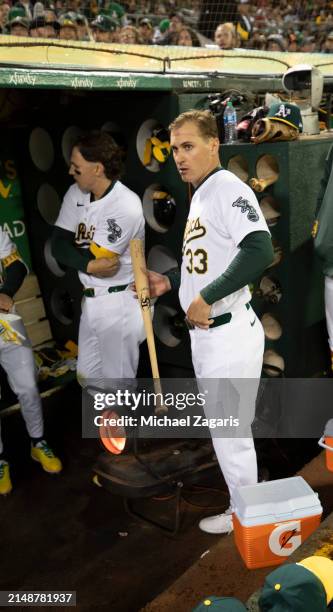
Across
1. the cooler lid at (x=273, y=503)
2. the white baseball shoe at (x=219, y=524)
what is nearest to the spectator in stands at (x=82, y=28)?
the white baseball shoe at (x=219, y=524)

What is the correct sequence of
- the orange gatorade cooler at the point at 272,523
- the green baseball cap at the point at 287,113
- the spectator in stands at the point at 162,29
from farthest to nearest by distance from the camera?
the spectator in stands at the point at 162,29 < the green baseball cap at the point at 287,113 < the orange gatorade cooler at the point at 272,523

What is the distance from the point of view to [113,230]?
3609 millimetres

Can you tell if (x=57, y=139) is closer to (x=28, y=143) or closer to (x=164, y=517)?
(x=28, y=143)

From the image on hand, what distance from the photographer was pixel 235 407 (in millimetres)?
2869

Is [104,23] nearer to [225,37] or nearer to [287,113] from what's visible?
[225,37]

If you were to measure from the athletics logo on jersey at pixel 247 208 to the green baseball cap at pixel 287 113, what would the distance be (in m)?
1.16

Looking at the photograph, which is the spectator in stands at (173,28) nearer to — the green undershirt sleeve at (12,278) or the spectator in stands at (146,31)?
the spectator in stands at (146,31)

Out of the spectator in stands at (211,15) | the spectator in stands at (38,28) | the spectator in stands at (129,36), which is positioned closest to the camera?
the spectator in stands at (38,28)

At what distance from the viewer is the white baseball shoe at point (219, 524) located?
3.09 meters

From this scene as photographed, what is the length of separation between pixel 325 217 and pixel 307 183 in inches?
19.2

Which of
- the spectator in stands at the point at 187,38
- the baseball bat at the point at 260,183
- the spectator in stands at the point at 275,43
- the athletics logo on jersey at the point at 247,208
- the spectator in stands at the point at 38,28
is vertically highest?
the spectator in stands at the point at 275,43

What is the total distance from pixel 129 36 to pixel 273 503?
5.03 meters

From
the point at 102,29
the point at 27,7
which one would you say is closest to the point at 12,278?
the point at 27,7

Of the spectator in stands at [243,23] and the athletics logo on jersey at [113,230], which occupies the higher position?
the spectator in stands at [243,23]
